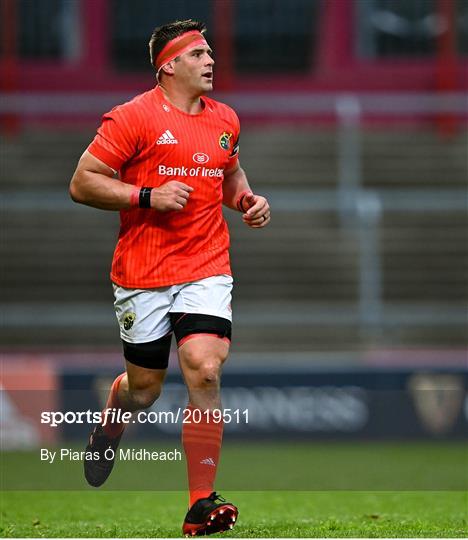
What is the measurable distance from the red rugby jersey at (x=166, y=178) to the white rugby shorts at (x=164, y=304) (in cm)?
4

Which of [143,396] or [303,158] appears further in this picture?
[303,158]

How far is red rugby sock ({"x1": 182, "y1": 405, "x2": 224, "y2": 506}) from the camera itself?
21.1ft

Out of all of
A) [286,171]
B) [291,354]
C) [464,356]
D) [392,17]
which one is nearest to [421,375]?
[464,356]

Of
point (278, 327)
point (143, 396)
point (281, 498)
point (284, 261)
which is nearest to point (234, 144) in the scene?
point (143, 396)

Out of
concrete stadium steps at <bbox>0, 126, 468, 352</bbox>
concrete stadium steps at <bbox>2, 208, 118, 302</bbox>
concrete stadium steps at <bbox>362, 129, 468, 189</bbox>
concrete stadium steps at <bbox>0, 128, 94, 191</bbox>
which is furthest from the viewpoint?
concrete stadium steps at <bbox>0, 128, 94, 191</bbox>

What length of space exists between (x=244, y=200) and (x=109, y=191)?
0.81 metres

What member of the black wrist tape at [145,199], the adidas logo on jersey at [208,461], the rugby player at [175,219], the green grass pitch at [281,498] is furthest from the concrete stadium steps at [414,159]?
the adidas logo on jersey at [208,461]

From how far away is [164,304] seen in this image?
674 centimetres

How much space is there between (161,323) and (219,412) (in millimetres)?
546

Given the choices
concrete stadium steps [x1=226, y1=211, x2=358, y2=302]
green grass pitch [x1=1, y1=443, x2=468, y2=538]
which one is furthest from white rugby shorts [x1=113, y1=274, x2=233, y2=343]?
concrete stadium steps [x1=226, y1=211, x2=358, y2=302]

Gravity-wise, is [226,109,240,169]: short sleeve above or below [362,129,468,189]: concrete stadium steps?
above

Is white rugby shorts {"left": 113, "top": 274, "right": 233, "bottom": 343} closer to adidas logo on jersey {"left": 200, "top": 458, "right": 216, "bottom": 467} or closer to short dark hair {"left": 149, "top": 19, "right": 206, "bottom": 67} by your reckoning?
adidas logo on jersey {"left": 200, "top": 458, "right": 216, "bottom": 467}

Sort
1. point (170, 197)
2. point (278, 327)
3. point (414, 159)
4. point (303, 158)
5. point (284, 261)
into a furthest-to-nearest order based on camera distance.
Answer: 1. point (303, 158)
2. point (414, 159)
3. point (284, 261)
4. point (278, 327)
5. point (170, 197)

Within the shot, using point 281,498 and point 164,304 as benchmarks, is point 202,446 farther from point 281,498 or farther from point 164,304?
point 281,498
